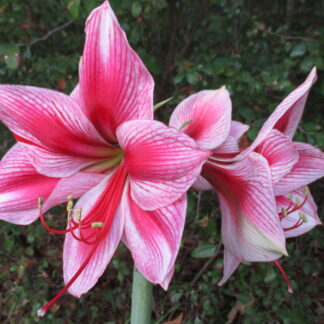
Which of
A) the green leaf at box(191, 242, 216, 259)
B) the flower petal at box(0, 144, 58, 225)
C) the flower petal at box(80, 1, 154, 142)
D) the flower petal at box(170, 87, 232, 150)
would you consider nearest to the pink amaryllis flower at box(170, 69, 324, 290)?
the flower petal at box(170, 87, 232, 150)

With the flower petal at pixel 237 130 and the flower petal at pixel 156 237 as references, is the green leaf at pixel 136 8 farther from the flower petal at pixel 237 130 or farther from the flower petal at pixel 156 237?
the flower petal at pixel 156 237

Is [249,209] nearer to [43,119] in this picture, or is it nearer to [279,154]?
[279,154]

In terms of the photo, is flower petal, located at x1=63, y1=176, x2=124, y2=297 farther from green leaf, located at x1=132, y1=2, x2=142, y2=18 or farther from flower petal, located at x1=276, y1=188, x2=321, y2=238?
green leaf, located at x1=132, y1=2, x2=142, y2=18

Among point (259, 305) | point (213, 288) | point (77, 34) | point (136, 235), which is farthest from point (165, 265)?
point (77, 34)

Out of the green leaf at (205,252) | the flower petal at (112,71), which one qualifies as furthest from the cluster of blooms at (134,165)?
the green leaf at (205,252)

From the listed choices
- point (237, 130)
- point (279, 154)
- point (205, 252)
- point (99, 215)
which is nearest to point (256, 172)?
point (279, 154)

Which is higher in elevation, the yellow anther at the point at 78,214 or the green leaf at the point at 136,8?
the green leaf at the point at 136,8
